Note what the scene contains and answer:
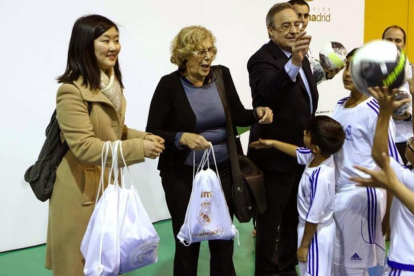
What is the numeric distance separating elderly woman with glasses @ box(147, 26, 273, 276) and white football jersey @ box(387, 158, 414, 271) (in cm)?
89

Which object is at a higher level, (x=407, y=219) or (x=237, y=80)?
(x=237, y=80)

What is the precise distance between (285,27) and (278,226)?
115 centimetres

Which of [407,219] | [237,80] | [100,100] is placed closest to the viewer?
[407,219]

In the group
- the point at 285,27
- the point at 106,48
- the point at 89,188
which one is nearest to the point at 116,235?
the point at 89,188

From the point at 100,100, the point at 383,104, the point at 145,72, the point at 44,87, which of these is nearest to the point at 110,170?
the point at 100,100

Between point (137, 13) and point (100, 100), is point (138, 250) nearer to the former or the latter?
point (100, 100)

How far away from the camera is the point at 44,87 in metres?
3.95

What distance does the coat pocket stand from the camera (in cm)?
230

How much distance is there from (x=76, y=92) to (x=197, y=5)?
2.70 m

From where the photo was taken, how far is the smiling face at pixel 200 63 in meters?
2.74

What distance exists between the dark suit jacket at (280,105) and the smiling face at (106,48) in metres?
0.94

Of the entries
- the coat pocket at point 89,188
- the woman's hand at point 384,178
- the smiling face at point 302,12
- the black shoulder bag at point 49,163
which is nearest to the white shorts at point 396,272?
the woman's hand at point 384,178

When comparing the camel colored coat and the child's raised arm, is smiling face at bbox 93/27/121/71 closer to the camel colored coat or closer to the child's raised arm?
the camel colored coat

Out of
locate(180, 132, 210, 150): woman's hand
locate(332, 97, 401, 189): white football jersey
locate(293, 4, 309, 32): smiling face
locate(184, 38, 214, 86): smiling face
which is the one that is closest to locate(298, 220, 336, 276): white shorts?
locate(332, 97, 401, 189): white football jersey
